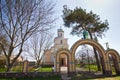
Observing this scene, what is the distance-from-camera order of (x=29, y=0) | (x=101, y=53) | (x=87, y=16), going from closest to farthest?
(x=29, y=0) → (x=101, y=53) → (x=87, y=16)

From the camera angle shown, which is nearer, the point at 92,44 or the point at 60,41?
the point at 92,44

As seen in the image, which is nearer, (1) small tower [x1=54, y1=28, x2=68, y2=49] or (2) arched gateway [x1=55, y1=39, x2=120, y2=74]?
(2) arched gateway [x1=55, y1=39, x2=120, y2=74]

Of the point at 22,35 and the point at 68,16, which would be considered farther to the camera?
the point at 68,16

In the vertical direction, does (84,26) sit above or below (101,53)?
above

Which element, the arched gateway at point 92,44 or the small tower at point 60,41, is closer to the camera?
the arched gateway at point 92,44

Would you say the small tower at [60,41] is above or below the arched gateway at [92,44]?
above

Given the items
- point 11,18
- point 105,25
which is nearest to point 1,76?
point 11,18

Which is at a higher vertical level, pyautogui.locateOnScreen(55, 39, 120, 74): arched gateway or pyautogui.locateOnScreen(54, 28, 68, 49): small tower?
pyautogui.locateOnScreen(54, 28, 68, 49): small tower

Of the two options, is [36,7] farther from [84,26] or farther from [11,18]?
[84,26]

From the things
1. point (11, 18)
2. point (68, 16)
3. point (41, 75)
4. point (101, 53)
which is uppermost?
point (68, 16)

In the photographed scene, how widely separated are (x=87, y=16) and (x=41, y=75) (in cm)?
1305

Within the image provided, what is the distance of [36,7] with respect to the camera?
52.0 ft

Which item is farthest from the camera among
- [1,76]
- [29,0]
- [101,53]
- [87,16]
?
[87,16]

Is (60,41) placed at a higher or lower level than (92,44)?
higher
